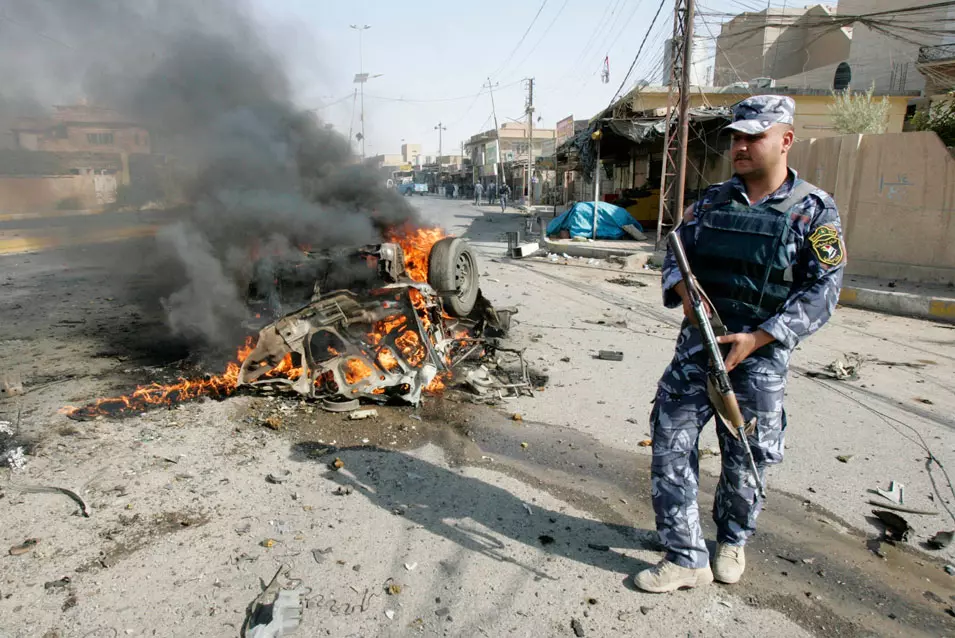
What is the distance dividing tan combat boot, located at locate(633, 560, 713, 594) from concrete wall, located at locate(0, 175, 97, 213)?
853 centimetres

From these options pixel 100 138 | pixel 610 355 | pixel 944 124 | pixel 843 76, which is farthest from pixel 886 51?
pixel 100 138

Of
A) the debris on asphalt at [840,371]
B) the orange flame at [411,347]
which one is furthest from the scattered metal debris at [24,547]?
the debris on asphalt at [840,371]

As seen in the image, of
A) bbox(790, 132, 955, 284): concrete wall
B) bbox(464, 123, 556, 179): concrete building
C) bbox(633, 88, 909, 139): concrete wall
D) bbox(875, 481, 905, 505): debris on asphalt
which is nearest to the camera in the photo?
bbox(875, 481, 905, 505): debris on asphalt

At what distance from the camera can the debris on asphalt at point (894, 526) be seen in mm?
2949

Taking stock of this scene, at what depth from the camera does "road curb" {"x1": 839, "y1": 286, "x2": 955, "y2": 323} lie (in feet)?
26.8

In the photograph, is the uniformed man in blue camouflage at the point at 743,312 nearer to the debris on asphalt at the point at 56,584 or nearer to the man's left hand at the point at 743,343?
the man's left hand at the point at 743,343

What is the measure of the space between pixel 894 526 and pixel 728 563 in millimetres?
1179

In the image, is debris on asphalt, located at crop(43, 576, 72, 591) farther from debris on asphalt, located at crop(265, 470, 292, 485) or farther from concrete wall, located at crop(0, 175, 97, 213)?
concrete wall, located at crop(0, 175, 97, 213)

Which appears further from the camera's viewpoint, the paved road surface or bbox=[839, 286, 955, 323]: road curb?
bbox=[839, 286, 955, 323]: road curb

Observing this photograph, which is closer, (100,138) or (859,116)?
(100,138)

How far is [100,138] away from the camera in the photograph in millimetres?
7652

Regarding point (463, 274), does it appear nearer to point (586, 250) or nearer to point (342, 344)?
point (342, 344)

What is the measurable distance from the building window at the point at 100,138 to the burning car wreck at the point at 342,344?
14.0 feet

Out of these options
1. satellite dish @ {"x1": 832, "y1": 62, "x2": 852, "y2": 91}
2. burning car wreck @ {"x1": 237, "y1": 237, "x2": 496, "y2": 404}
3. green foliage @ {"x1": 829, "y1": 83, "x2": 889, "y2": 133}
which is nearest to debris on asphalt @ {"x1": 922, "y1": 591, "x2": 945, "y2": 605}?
burning car wreck @ {"x1": 237, "y1": 237, "x2": 496, "y2": 404}
